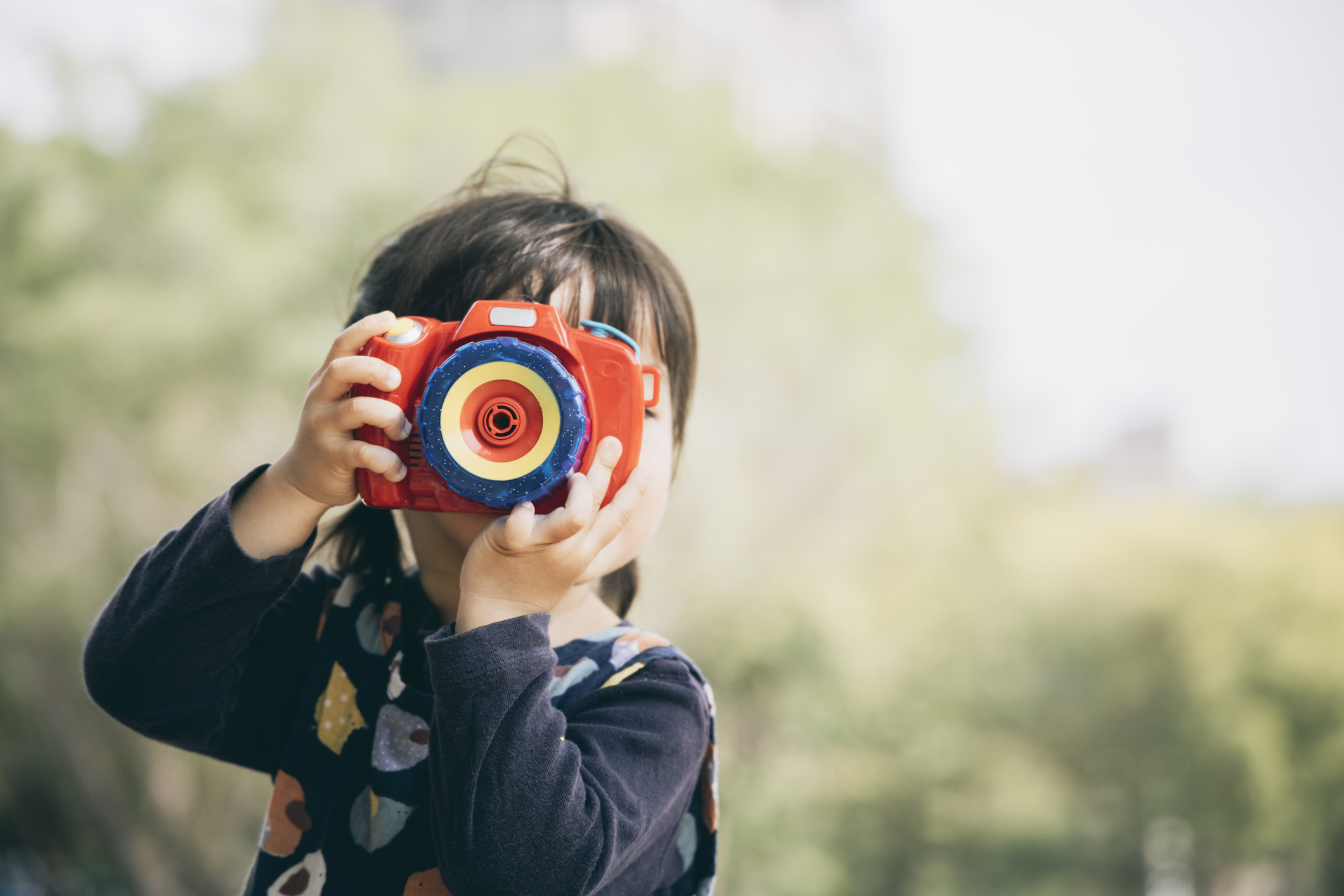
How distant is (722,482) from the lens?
5836 mm

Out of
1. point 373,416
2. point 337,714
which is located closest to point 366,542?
point 337,714

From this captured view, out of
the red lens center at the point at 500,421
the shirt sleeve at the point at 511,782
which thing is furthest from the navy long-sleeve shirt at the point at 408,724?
the red lens center at the point at 500,421

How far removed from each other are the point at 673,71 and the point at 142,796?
7.23 m

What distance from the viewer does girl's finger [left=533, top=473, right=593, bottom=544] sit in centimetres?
50

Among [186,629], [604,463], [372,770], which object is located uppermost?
[604,463]

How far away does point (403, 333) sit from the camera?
54 centimetres

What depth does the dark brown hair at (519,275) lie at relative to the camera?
2.09 feet

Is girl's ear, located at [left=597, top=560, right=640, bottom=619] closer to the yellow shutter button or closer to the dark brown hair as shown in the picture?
the dark brown hair

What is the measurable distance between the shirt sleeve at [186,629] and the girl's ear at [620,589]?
29 centimetres

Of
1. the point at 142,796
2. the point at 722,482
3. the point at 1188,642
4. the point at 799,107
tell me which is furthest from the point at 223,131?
the point at 799,107

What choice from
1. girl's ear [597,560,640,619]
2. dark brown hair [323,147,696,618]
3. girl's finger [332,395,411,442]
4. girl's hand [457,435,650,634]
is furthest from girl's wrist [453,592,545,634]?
girl's ear [597,560,640,619]

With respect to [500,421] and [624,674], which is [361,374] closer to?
[500,421]

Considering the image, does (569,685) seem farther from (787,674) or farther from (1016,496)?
(1016,496)

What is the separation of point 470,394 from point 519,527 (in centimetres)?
8
